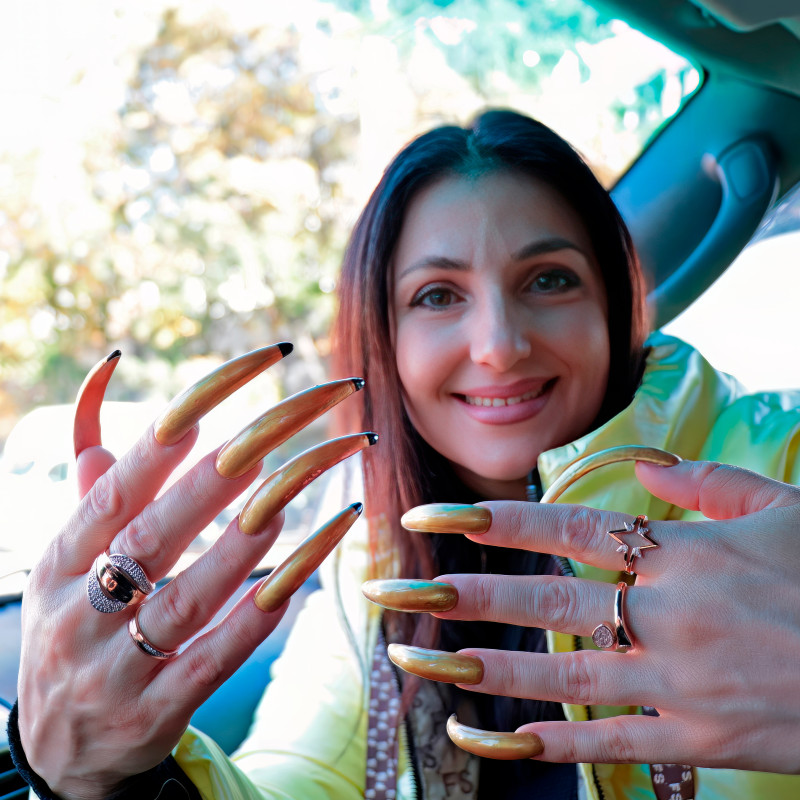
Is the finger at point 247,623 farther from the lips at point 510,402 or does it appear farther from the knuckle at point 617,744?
the lips at point 510,402

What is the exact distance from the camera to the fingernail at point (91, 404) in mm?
921

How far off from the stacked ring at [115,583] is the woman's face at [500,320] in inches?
31.1

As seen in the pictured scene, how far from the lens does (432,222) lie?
5.05 feet

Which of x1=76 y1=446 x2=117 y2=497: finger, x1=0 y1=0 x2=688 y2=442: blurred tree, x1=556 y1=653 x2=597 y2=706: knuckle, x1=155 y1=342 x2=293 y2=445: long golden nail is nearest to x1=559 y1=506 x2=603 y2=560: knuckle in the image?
x1=556 y1=653 x2=597 y2=706: knuckle

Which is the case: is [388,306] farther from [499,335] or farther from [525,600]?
[525,600]

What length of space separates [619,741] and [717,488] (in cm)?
27

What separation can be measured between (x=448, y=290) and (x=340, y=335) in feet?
1.21

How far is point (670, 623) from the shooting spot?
0.68 metres

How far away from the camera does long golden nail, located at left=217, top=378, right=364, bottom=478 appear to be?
0.82m

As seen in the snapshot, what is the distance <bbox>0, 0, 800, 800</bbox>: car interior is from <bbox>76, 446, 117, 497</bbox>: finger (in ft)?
2.15

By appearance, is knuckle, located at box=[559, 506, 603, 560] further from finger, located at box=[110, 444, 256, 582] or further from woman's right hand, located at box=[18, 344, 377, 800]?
finger, located at box=[110, 444, 256, 582]

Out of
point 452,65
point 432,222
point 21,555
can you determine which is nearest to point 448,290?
point 432,222

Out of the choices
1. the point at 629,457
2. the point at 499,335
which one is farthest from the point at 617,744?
the point at 499,335

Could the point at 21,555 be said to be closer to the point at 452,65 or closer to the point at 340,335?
the point at 340,335
